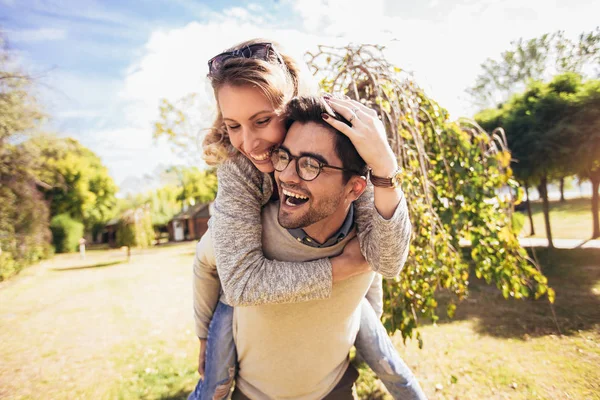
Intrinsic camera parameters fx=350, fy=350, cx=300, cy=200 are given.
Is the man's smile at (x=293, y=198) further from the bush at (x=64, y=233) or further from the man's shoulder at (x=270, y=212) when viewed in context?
the bush at (x=64, y=233)

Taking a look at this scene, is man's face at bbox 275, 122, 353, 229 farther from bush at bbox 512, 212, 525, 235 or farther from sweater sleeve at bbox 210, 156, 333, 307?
bush at bbox 512, 212, 525, 235

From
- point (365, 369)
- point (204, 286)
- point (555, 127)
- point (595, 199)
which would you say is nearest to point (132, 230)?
point (365, 369)

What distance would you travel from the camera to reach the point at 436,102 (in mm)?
3213

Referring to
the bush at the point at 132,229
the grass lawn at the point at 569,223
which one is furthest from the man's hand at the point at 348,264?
the bush at the point at 132,229

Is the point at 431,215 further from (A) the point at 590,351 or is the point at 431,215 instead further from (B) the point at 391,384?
(A) the point at 590,351

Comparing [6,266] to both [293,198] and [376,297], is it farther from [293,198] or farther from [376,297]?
[293,198]

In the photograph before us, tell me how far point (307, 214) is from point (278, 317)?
54cm

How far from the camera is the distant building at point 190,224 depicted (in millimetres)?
37219

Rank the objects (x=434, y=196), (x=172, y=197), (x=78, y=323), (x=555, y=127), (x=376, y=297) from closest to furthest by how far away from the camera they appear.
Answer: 1. (x=376, y=297)
2. (x=434, y=196)
3. (x=78, y=323)
4. (x=555, y=127)
5. (x=172, y=197)

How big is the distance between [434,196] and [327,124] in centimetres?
213

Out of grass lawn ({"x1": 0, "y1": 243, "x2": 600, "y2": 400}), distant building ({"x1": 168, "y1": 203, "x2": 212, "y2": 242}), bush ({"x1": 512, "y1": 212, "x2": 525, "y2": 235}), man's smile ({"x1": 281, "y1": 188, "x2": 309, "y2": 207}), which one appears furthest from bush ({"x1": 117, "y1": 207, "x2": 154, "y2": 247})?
man's smile ({"x1": 281, "y1": 188, "x2": 309, "y2": 207})

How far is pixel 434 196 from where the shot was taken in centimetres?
327

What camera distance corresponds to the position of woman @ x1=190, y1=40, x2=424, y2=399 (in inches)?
56.1

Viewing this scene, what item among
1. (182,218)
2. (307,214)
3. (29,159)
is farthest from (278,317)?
(182,218)
